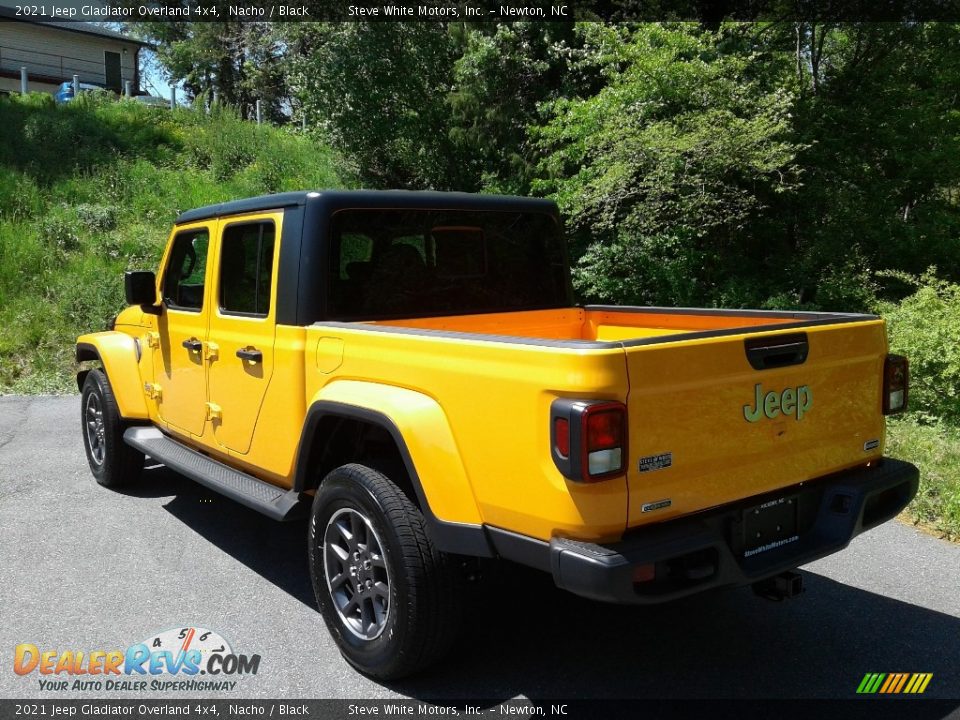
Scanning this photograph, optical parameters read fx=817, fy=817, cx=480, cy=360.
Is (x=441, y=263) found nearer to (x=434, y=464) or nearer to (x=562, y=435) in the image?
(x=434, y=464)

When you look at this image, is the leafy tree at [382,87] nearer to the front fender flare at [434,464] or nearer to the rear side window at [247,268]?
the rear side window at [247,268]

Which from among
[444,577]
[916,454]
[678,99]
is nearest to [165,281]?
[444,577]

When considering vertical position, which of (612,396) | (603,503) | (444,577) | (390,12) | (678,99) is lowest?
(444,577)

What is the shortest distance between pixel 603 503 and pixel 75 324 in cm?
1214

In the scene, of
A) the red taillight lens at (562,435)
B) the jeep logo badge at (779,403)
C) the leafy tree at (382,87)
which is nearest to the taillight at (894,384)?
the jeep logo badge at (779,403)

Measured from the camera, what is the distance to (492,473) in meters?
2.80

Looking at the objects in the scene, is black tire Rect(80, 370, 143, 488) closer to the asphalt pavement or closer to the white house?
the asphalt pavement

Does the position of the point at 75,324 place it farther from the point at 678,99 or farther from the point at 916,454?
the point at 916,454

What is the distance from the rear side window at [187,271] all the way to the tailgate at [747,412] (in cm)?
303

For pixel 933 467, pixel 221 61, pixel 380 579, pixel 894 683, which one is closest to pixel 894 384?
pixel 894 683

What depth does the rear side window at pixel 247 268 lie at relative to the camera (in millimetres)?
4105

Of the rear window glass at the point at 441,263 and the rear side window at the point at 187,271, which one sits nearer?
the rear window glass at the point at 441,263

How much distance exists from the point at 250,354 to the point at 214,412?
63 cm

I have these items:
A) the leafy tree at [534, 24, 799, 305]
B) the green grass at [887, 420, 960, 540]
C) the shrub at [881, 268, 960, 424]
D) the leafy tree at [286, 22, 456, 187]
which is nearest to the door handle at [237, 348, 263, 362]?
the green grass at [887, 420, 960, 540]
